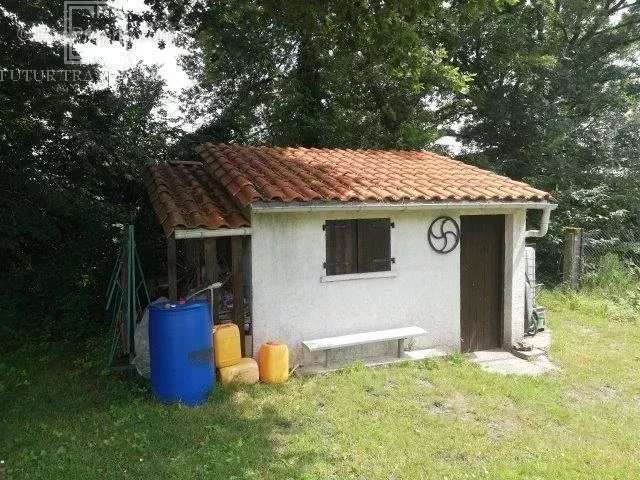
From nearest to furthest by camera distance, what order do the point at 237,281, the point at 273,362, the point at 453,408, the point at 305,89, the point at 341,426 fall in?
the point at 341,426, the point at 453,408, the point at 273,362, the point at 237,281, the point at 305,89

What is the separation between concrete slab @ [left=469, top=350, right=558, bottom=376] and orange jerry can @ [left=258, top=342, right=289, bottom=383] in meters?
2.99

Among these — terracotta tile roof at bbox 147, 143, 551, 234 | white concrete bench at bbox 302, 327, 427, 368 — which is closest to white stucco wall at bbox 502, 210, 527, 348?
terracotta tile roof at bbox 147, 143, 551, 234

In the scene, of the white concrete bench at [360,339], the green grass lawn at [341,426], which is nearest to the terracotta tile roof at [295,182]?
the white concrete bench at [360,339]

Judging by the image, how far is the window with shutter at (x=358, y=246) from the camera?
6727 mm

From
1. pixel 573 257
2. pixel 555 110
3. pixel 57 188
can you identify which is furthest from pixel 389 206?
pixel 555 110

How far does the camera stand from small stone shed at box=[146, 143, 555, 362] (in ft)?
20.3

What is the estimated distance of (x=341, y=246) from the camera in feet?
22.2

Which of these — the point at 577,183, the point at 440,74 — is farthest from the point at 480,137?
the point at 440,74

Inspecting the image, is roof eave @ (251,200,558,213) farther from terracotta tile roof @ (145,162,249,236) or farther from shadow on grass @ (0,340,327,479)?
shadow on grass @ (0,340,327,479)

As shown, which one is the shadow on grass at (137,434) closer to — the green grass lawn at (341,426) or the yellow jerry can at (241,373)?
the green grass lawn at (341,426)

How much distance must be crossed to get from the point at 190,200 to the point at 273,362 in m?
2.46

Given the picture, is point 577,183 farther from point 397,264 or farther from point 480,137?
point 397,264

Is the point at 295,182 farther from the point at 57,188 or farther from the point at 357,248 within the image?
the point at 57,188

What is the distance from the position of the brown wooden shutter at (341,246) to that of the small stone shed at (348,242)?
15 millimetres
